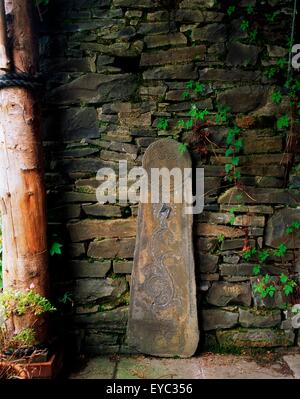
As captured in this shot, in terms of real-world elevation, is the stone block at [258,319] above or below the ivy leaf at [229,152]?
below

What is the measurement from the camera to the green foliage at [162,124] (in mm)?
2445

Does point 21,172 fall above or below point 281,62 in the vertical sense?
below

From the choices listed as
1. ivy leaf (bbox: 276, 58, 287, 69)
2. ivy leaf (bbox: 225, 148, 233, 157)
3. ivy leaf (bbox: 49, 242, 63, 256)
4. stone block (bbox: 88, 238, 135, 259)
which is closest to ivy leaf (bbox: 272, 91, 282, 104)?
ivy leaf (bbox: 276, 58, 287, 69)

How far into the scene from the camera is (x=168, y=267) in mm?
2445

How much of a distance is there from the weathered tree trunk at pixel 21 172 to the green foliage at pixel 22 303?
71 millimetres

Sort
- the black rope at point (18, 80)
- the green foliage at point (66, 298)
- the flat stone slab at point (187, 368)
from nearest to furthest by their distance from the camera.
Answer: the black rope at point (18, 80) → the flat stone slab at point (187, 368) → the green foliage at point (66, 298)

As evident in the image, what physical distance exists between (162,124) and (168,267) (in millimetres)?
1036

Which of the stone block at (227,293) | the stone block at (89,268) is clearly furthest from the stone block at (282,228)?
the stone block at (89,268)

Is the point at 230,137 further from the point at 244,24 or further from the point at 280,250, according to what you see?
the point at 280,250

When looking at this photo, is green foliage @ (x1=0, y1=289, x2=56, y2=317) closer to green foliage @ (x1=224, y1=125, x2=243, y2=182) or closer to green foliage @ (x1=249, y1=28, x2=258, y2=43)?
green foliage @ (x1=224, y1=125, x2=243, y2=182)

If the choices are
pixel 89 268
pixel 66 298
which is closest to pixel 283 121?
pixel 89 268

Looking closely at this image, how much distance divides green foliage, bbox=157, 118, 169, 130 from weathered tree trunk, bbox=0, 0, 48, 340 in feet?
2.74

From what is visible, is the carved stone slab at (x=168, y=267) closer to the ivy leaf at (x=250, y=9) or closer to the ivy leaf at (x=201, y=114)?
the ivy leaf at (x=201, y=114)

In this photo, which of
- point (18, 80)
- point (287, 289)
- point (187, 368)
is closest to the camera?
point (18, 80)
